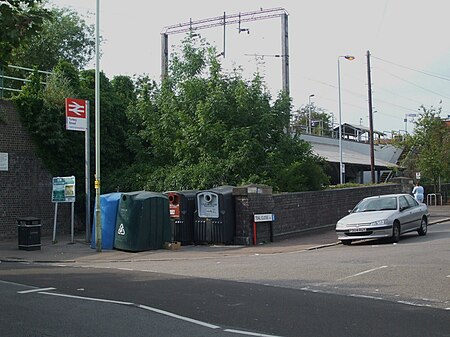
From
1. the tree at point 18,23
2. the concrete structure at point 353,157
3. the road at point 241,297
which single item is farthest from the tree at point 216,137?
the tree at point 18,23

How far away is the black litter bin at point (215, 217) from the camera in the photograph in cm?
2014

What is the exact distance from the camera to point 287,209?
22.3 m

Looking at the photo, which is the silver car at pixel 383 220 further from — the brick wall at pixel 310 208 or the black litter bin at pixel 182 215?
the black litter bin at pixel 182 215

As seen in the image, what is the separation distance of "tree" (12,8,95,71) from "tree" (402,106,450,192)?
977 inches

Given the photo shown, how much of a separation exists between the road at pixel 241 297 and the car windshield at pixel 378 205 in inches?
139

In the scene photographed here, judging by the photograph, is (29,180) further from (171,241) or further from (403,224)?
(403,224)

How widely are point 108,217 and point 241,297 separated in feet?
35.0

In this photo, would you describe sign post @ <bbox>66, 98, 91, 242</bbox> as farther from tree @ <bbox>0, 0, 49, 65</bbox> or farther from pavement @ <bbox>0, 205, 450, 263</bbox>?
tree @ <bbox>0, 0, 49, 65</bbox>

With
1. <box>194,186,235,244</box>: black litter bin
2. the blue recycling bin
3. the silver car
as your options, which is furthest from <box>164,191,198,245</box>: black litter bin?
the silver car

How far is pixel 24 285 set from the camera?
11.6 m

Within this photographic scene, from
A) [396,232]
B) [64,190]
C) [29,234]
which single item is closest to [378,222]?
[396,232]

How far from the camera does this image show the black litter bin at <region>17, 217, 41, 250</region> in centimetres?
2016

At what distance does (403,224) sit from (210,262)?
6792mm

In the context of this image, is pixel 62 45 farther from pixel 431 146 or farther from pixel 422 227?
Result: pixel 422 227
